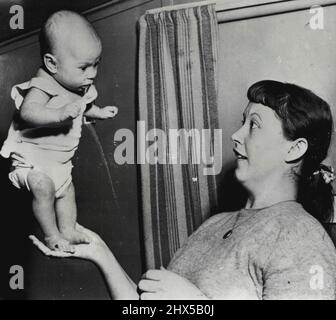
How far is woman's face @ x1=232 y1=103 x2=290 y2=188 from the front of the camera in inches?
41.6

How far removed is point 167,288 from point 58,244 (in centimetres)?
34

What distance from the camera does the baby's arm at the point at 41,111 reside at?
1.22 m

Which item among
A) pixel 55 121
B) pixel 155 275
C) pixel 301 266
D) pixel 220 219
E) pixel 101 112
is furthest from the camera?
pixel 101 112

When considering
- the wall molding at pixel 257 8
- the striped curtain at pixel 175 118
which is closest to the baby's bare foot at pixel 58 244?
the striped curtain at pixel 175 118

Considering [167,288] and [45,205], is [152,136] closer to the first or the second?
[45,205]

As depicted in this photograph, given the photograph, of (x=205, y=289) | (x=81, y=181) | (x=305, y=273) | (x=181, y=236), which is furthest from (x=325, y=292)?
(x=81, y=181)

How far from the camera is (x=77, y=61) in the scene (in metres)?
1.26

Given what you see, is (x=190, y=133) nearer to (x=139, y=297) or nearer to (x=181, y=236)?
(x=181, y=236)

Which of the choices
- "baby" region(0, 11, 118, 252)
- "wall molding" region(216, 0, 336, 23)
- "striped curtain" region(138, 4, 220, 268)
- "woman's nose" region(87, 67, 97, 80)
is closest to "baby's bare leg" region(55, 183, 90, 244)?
"baby" region(0, 11, 118, 252)

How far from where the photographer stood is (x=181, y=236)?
1302mm

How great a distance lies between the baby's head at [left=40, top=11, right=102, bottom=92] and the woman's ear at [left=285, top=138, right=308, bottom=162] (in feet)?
1.71

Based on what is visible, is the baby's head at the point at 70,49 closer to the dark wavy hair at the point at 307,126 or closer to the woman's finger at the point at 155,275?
the dark wavy hair at the point at 307,126

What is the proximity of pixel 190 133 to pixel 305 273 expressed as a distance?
1.66 feet

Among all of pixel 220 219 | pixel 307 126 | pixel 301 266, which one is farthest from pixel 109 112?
pixel 301 266
